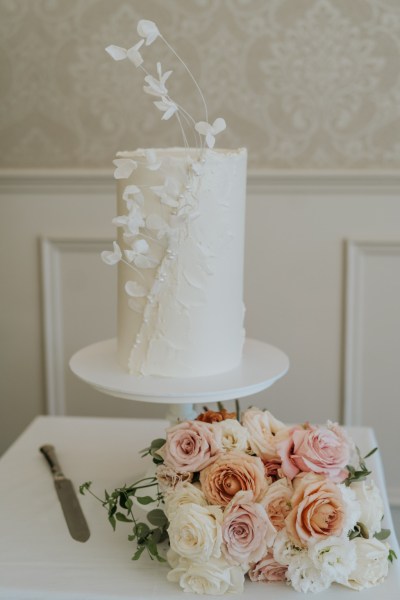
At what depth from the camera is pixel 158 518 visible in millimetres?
1048

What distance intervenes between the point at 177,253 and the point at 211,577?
43cm

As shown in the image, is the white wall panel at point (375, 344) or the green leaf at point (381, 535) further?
the white wall panel at point (375, 344)

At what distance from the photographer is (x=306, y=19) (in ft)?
6.06

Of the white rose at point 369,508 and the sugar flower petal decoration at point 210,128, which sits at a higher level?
the sugar flower petal decoration at point 210,128

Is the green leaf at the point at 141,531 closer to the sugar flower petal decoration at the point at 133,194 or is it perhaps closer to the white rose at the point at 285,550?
the white rose at the point at 285,550

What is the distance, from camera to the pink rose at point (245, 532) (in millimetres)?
944

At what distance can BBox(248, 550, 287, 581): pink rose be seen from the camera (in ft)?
3.20

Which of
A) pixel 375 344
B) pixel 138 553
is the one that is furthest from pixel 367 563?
pixel 375 344

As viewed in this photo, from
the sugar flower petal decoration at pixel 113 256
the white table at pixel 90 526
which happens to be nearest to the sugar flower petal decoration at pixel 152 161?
the sugar flower petal decoration at pixel 113 256

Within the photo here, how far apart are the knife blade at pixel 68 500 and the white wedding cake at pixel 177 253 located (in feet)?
0.76

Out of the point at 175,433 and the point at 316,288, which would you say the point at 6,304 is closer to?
the point at 316,288

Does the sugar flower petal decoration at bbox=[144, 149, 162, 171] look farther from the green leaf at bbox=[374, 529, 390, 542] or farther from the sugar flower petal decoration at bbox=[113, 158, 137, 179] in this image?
the green leaf at bbox=[374, 529, 390, 542]

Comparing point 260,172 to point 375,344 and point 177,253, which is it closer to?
point 375,344

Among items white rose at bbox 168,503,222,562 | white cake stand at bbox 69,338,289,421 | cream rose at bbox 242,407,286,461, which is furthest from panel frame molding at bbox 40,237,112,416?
white rose at bbox 168,503,222,562
